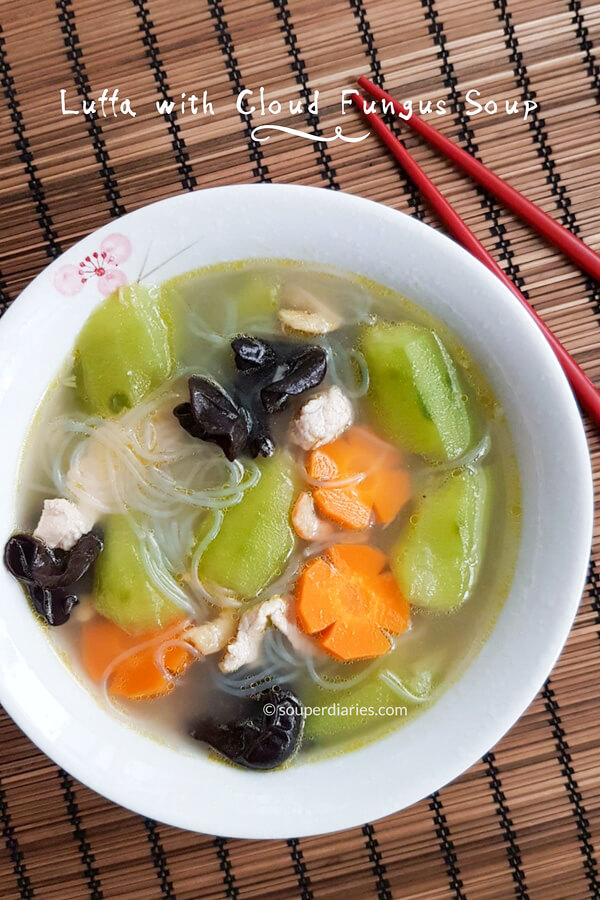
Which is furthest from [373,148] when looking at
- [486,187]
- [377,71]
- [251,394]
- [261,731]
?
[261,731]

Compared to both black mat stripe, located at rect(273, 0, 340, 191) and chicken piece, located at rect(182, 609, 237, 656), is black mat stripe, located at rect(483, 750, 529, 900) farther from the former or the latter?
black mat stripe, located at rect(273, 0, 340, 191)

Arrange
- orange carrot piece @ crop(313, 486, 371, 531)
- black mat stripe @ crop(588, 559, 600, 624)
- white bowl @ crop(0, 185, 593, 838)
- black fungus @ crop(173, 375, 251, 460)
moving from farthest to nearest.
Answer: black mat stripe @ crop(588, 559, 600, 624)
orange carrot piece @ crop(313, 486, 371, 531)
black fungus @ crop(173, 375, 251, 460)
white bowl @ crop(0, 185, 593, 838)

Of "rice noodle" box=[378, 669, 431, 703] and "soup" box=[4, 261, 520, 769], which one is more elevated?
"soup" box=[4, 261, 520, 769]

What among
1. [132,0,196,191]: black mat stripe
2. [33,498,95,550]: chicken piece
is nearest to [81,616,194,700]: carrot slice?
[33,498,95,550]: chicken piece

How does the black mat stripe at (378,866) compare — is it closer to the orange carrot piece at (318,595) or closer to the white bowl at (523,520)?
the white bowl at (523,520)

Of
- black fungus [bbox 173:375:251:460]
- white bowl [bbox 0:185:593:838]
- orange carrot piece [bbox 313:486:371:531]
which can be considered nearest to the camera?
white bowl [bbox 0:185:593:838]

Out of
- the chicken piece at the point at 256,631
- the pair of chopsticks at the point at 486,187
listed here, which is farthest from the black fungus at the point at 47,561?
the pair of chopsticks at the point at 486,187
